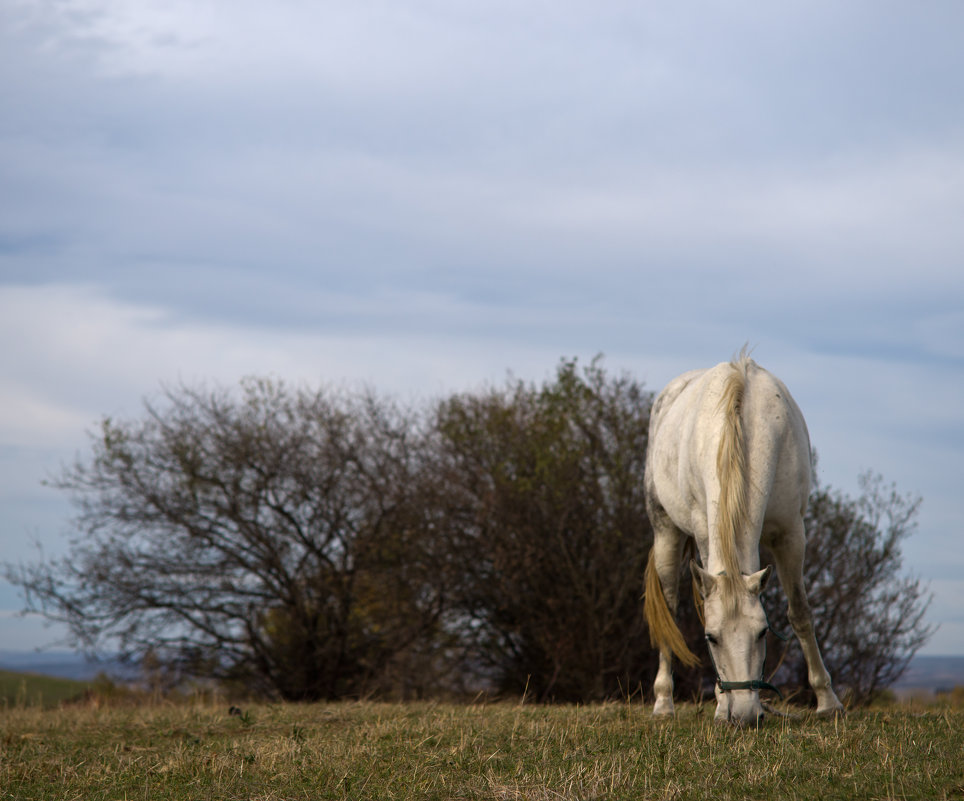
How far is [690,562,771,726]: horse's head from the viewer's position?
197 inches

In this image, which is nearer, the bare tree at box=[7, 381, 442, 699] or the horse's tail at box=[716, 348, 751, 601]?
the horse's tail at box=[716, 348, 751, 601]

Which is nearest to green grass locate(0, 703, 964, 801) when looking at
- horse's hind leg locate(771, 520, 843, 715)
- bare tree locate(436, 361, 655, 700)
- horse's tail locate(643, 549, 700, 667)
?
horse's hind leg locate(771, 520, 843, 715)

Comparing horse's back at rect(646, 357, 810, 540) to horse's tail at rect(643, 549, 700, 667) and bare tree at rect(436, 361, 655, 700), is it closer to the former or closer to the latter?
horse's tail at rect(643, 549, 700, 667)

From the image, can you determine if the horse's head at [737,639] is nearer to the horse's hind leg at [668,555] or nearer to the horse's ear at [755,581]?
the horse's ear at [755,581]

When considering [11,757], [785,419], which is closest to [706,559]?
[785,419]

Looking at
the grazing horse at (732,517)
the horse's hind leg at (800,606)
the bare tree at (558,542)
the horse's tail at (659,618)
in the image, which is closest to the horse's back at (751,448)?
the grazing horse at (732,517)

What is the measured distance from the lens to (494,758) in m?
4.47

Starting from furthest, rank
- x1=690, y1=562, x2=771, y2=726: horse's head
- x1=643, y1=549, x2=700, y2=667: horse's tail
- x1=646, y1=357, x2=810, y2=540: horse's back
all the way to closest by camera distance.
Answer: x1=643, y1=549, x2=700, y2=667: horse's tail → x1=646, y1=357, x2=810, y2=540: horse's back → x1=690, y1=562, x2=771, y2=726: horse's head

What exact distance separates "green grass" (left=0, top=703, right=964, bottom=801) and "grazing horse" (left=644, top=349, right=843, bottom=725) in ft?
1.18

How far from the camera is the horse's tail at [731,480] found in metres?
5.22

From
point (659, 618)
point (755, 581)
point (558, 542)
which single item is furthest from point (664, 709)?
point (558, 542)

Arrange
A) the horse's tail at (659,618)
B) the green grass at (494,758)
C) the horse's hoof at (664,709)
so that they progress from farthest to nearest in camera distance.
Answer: the horse's tail at (659,618) → the horse's hoof at (664,709) → the green grass at (494,758)

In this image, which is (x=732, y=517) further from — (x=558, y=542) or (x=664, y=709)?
(x=558, y=542)

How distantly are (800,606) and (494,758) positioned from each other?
2692mm
